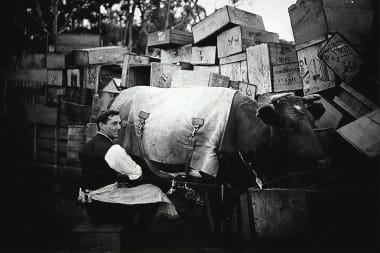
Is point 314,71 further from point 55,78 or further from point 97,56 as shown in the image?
point 55,78

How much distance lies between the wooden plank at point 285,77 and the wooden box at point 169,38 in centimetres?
251

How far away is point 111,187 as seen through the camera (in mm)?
3955

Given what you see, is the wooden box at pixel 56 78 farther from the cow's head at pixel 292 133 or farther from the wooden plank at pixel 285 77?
the cow's head at pixel 292 133

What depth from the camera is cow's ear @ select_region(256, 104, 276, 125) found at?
3478 mm

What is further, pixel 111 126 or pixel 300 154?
pixel 111 126

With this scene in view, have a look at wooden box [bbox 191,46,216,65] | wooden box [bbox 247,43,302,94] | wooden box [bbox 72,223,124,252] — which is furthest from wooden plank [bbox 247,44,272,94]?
wooden box [bbox 72,223,124,252]

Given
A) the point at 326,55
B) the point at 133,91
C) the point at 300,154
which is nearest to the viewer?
the point at 300,154

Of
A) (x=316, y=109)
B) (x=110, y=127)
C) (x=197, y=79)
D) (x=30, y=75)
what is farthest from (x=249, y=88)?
(x=30, y=75)

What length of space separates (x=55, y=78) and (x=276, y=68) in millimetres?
4818

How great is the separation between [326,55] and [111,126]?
122 inches

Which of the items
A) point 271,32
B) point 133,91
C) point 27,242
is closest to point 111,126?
point 133,91

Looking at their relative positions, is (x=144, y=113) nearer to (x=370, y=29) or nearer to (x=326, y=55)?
(x=326, y=55)

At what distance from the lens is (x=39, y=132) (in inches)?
276

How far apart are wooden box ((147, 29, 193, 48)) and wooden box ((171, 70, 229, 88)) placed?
1.36 meters
